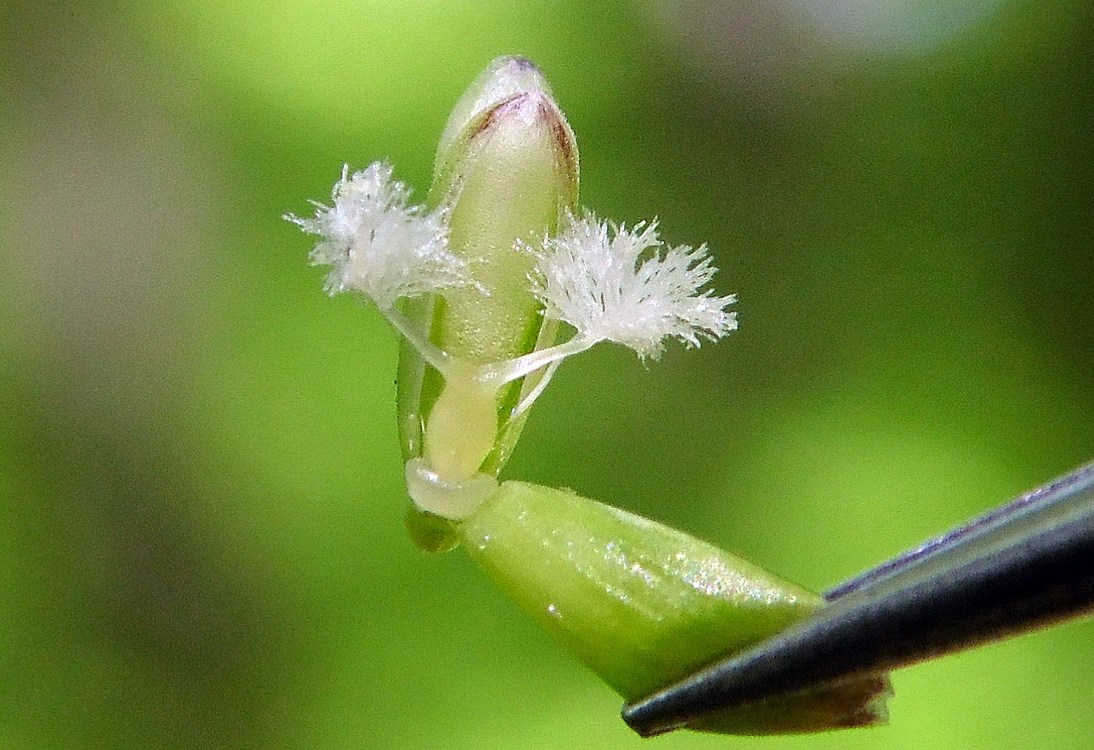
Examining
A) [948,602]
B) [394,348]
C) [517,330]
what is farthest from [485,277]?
[394,348]

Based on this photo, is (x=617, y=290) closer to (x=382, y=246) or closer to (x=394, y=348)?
(x=382, y=246)

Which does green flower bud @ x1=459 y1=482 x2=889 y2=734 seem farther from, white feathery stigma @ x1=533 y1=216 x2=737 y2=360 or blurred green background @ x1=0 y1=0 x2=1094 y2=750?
blurred green background @ x1=0 y1=0 x2=1094 y2=750

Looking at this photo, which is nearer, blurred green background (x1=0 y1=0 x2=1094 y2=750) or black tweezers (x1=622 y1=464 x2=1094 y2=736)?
black tweezers (x1=622 y1=464 x2=1094 y2=736)

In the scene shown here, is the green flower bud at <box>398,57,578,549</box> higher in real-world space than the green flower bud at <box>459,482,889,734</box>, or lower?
higher

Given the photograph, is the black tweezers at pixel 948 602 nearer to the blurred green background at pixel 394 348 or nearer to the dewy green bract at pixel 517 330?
the dewy green bract at pixel 517 330

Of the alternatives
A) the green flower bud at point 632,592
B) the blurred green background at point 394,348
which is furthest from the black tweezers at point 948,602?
the blurred green background at point 394,348

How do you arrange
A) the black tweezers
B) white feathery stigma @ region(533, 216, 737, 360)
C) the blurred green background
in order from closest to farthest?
the black tweezers < white feathery stigma @ region(533, 216, 737, 360) < the blurred green background

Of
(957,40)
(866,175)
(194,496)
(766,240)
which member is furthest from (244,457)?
(957,40)

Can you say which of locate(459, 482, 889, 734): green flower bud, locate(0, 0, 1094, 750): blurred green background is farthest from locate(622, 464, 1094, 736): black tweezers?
locate(0, 0, 1094, 750): blurred green background
